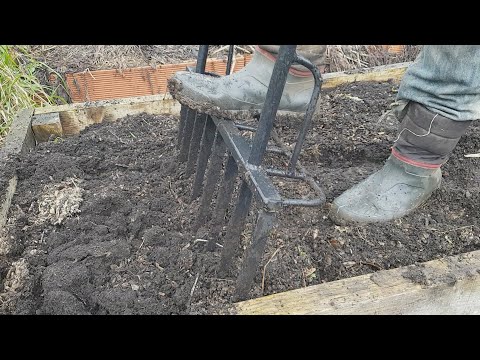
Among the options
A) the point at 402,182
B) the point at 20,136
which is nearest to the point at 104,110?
the point at 20,136

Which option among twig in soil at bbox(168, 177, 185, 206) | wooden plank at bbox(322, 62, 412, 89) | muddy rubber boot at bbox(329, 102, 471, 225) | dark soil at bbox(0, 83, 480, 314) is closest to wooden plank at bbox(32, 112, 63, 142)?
dark soil at bbox(0, 83, 480, 314)

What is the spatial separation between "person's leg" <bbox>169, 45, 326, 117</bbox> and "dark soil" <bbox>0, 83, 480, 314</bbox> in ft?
1.45

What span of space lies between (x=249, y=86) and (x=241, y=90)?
0.04 metres

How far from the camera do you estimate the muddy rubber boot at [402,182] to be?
72.4 inches

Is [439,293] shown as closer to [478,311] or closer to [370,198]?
[478,311]

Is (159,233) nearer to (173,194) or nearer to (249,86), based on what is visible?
(173,194)

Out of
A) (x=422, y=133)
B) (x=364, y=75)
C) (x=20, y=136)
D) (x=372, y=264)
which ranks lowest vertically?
(x=20, y=136)

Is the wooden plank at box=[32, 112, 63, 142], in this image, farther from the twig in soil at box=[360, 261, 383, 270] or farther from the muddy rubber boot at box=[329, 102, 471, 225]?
the twig in soil at box=[360, 261, 383, 270]

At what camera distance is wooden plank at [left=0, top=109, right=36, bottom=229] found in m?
1.93

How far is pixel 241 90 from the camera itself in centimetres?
191

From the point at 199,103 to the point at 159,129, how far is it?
80cm

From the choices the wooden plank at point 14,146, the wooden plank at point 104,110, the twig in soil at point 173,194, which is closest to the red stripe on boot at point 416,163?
the twig in soil at point 173,194

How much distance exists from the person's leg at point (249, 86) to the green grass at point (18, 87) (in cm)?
172

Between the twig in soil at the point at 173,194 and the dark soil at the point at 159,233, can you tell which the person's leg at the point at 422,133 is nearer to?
the dark soil at the point at 159,233
